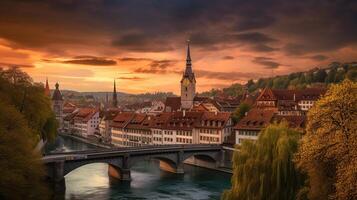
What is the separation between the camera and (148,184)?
47.8m

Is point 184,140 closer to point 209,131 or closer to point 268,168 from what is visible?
point 209,131

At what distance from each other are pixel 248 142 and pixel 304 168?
6.13 meters

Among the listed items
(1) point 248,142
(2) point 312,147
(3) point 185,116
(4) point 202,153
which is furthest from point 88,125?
(2) point 312,147

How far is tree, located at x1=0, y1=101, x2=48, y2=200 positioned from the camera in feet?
70.7

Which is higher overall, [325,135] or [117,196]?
[325,135]

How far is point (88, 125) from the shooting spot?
106 meters

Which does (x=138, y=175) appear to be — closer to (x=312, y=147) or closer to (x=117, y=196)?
(x=117, y=196)

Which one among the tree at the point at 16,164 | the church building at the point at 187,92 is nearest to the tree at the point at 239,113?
the church building at the point at 187,92

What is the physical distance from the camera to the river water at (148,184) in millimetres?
41844

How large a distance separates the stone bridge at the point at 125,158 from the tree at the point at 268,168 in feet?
59.6

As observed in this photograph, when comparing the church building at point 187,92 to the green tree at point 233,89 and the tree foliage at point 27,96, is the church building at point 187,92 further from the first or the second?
the green tree at point 233,89

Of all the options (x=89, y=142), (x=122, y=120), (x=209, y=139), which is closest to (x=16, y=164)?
(x=209, y=139)

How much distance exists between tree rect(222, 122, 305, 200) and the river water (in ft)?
42.1

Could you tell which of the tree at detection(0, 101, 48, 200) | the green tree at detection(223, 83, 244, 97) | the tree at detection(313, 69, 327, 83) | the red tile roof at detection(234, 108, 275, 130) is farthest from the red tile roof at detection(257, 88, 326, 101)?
the green tree at detection(223, 83, 244, 97)
